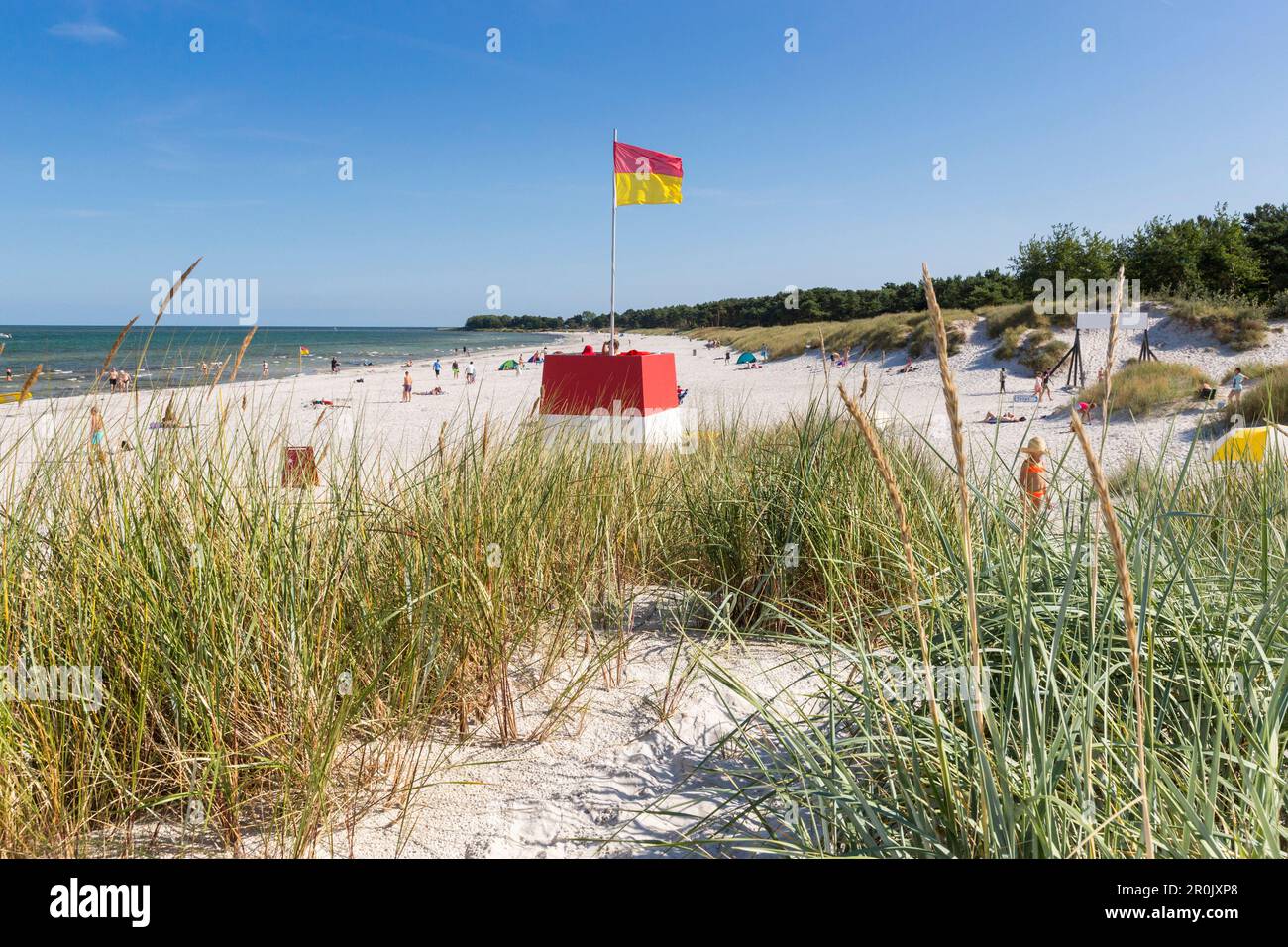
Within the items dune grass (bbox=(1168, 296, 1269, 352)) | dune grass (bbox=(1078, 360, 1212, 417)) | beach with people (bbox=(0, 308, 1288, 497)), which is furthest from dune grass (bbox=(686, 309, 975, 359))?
dune grass (bbox=(1168, 296, 1269, 352))

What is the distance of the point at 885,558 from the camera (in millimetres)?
2969

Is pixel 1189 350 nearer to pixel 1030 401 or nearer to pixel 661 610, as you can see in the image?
pixel 1030 401

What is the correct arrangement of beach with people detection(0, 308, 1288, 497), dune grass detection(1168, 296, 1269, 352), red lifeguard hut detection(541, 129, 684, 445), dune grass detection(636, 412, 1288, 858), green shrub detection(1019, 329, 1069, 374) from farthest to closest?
green shrub detection(1019, 329, 1069, 374)
dune grass detection(1168, 296, 1269, 352)
beach with people detection(0, 308, 1288, 497)
red lifeguard hut detection(541, 129, 684, 445)
dune grass detection(636, 412, 1288, 858)

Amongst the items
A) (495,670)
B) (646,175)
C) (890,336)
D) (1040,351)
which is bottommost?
(495,670)

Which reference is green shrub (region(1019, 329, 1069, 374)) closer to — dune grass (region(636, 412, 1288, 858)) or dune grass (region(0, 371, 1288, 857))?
dune grass (region(0, 371, 1288, 857))

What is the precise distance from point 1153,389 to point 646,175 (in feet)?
35.2

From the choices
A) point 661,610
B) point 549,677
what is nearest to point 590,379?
point 661,610

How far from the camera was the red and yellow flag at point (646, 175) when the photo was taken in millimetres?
11586

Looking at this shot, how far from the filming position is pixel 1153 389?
561 inches

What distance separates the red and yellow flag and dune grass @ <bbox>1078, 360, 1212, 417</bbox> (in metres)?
8.54

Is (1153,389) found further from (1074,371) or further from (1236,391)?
(1236,391)

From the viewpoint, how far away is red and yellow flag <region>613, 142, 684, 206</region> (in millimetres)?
11586

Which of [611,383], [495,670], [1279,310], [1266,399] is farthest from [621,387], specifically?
[1279,310]
